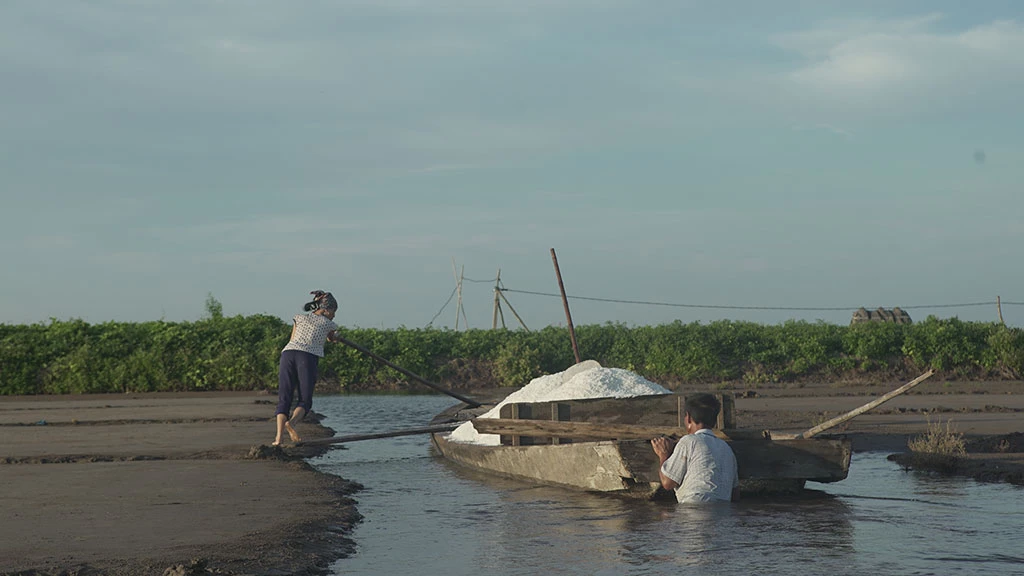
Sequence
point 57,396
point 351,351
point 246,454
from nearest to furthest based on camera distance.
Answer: point 246,454
point 57,396
point 351,351

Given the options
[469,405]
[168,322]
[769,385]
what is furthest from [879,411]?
[168,322]

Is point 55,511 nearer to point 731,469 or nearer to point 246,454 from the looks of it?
point 246,454

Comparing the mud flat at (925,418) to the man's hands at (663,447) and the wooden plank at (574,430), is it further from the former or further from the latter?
the man's hands at (663,447)

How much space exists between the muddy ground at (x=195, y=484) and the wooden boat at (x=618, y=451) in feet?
6.29

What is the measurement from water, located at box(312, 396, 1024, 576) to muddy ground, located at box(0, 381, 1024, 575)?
49 centimetres

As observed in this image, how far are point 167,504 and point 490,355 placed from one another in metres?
25.3

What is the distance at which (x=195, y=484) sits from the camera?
10008 mm

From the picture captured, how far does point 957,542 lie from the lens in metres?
7.04

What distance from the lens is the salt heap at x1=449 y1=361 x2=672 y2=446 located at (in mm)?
12898

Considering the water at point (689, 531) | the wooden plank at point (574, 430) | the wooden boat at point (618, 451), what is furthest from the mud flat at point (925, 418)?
the wooden plank at point (574, 430)

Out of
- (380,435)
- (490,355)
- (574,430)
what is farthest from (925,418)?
(490,355)

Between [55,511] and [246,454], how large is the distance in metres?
4.32

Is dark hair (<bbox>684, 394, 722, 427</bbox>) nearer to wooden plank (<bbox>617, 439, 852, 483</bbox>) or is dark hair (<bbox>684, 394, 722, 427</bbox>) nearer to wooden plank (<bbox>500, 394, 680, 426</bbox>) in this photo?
wooden plank (<bbox>617, 439, 852, 483</bbox>)

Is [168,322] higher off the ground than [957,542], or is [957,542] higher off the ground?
[168,322]
